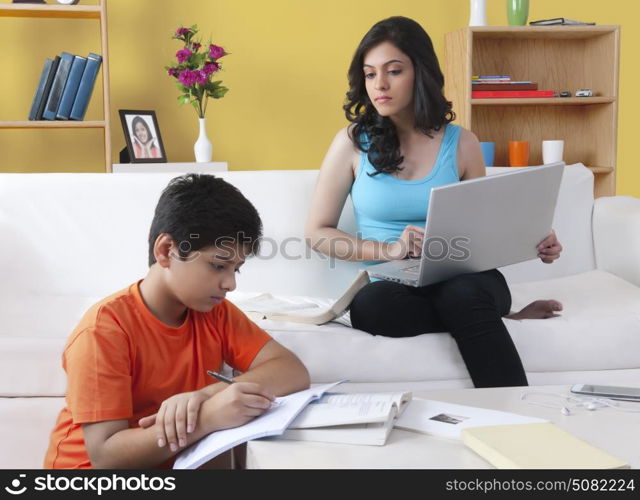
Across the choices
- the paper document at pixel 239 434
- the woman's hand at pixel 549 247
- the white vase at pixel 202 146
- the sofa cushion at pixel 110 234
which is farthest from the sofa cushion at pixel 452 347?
the white vase at pixel 202 146

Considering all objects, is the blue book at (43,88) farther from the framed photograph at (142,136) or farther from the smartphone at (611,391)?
the smartphone at (611,391)

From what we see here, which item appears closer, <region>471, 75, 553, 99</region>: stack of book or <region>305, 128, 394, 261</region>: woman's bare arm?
<region>305, 128, 394, 261</region>: woman's bare arm

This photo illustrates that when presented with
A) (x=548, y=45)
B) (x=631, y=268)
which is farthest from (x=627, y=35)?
(x=631, y=268)

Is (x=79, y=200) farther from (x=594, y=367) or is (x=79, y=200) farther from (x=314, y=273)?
(x=594, y=367)

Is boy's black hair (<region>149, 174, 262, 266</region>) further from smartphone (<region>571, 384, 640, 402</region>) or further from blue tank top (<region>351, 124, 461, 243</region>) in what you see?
blue tank top (<region>351, 124, 461, 243</region>)

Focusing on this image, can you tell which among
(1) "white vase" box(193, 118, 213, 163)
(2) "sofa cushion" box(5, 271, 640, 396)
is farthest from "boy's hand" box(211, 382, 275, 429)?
(1) "white vase" box(193, 118, 213, 163)

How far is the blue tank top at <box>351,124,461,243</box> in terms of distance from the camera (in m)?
1.98

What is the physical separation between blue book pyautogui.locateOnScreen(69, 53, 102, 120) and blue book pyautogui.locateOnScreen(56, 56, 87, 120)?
0.05ft

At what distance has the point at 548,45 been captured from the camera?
3.65 metres

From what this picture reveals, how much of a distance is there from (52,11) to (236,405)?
2.51 meters

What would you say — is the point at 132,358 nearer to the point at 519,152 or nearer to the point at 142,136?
the point at 142,136

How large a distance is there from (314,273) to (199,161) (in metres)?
1.17

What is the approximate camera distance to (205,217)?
1205 mm
